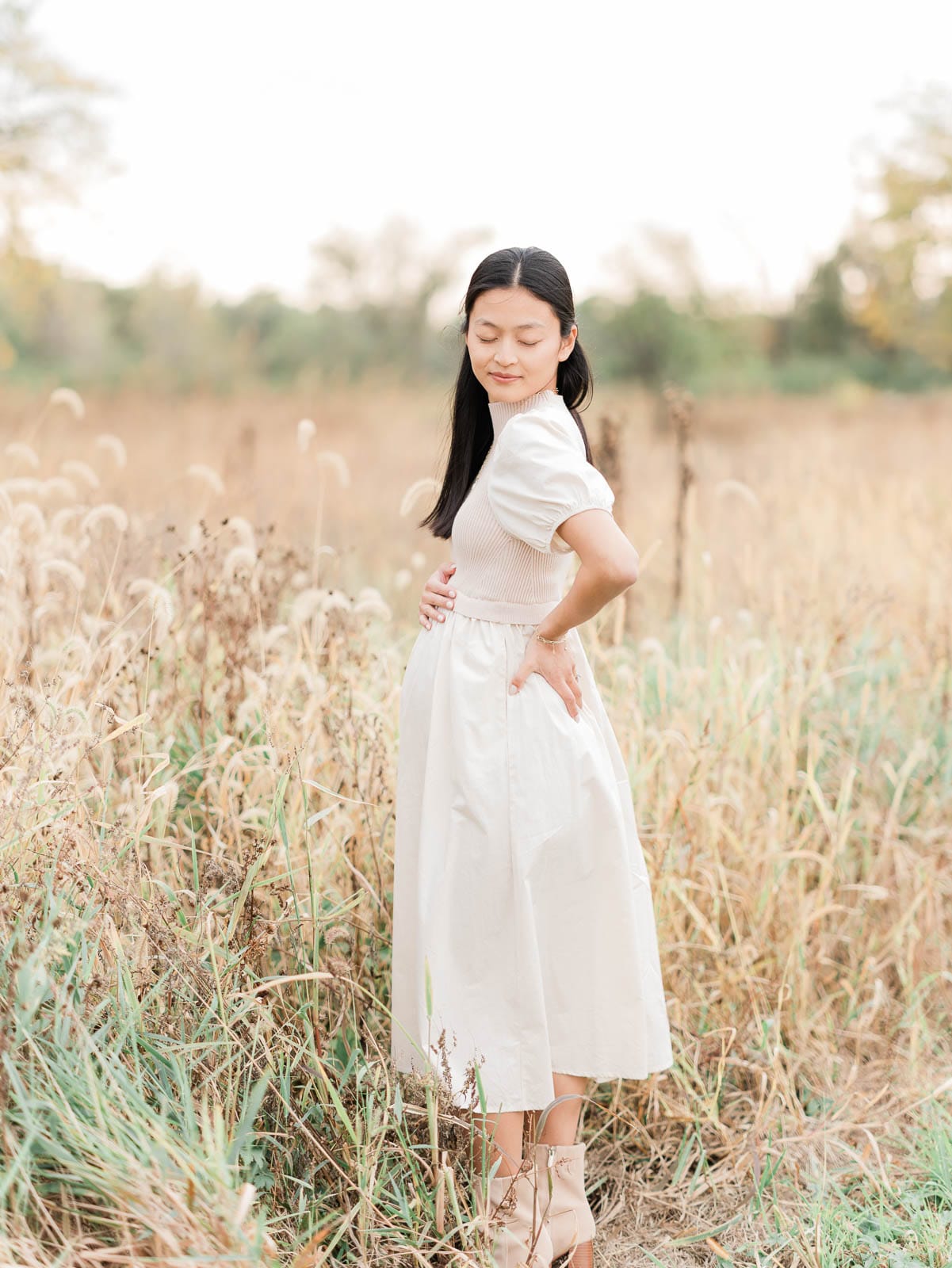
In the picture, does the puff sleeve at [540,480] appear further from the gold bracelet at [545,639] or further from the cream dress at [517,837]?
the gold bracelet at [545,639]

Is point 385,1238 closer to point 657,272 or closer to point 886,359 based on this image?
point 657,272

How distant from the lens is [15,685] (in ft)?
7.57

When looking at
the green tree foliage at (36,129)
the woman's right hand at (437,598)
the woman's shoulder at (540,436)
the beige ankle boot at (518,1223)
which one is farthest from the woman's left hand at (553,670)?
the green tree foliage at (36,129)

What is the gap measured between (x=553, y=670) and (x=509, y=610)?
0.15m

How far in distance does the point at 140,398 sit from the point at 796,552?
11.4 metres

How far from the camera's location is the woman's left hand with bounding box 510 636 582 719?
208cm

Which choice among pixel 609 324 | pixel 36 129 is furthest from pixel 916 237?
pixel 36 129

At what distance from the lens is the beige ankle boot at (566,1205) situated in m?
2.18

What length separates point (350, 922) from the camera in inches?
102

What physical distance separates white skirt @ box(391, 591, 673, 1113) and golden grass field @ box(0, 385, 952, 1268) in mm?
182

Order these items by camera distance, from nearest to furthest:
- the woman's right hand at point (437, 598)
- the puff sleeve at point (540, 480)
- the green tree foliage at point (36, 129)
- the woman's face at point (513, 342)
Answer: the puff sleeve at point (540, 480) < the woman's face at point (513, 342) < the woman's right hand at point (437, 598) < the green tree foliage at point (36, 129)

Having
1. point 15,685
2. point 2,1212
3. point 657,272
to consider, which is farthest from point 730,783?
point 657,272

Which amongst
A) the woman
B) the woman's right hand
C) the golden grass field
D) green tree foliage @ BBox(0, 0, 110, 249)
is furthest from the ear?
green tree foliage @ BBox(0, 0, 110, 249)

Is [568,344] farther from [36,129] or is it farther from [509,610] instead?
[36,129]
